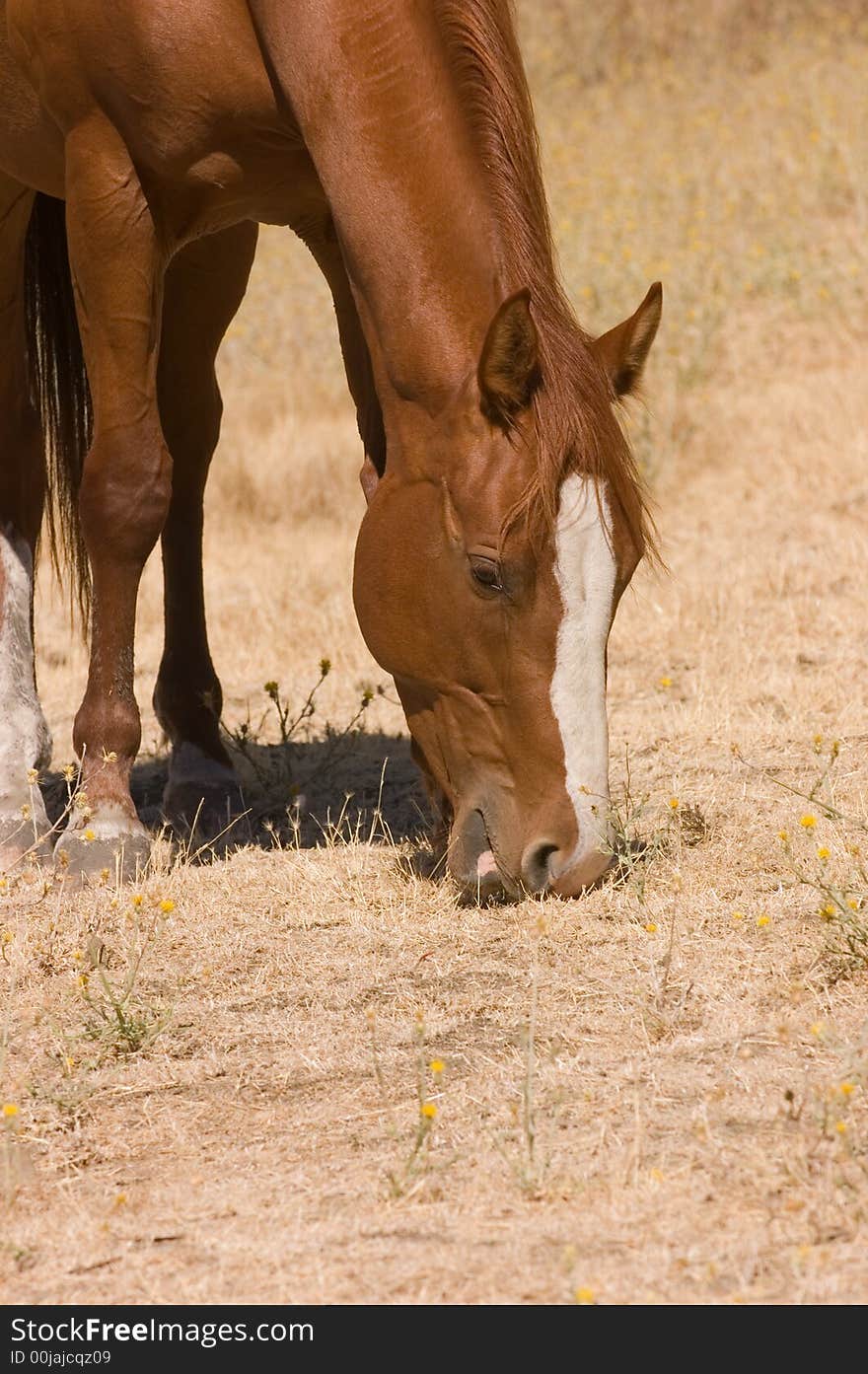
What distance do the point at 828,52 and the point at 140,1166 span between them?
12644 millimetres

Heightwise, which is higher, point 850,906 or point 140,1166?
point 850,906

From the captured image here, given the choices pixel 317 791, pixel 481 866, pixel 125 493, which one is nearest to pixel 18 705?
pixel 125 493

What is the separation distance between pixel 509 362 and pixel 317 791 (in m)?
2.09

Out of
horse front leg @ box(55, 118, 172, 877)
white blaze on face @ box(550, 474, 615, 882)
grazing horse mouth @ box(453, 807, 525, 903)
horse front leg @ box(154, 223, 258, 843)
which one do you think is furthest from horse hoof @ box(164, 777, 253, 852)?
white blaze on face @ box(550, 474, 615, 882)

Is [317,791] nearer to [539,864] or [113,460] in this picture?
[113,460]

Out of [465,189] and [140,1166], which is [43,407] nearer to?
[465,189]

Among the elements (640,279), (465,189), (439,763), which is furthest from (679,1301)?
(640,279)

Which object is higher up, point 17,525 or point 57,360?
point 57,360

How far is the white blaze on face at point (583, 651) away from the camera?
136 inches

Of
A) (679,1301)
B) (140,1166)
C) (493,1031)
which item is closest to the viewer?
(679,1301)

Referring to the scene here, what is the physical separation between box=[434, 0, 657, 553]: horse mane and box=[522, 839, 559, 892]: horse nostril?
65cm

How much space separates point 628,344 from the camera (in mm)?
3691

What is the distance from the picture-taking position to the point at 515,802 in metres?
3.55

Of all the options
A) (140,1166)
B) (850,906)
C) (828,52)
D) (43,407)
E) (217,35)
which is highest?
(828,52)
